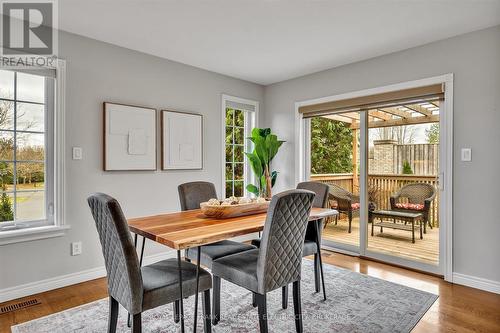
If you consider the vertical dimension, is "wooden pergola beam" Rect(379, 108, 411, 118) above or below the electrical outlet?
above

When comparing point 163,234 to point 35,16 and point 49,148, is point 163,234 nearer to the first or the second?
point 49,148

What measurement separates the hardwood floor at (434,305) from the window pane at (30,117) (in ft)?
4.95

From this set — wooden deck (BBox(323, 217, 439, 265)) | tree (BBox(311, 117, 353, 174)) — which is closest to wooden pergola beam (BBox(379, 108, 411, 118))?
tree (BBox(311, 117, 353, 174))

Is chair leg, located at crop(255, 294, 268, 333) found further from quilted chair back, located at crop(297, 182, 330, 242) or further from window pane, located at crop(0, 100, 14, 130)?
window pane, located at crop(0, 100, 14, 130)

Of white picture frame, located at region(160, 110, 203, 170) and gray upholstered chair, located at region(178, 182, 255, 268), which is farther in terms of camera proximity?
white picture frame, located at region(160, 110, 203, 170)

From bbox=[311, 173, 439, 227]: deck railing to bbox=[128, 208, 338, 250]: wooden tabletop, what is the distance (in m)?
1.61

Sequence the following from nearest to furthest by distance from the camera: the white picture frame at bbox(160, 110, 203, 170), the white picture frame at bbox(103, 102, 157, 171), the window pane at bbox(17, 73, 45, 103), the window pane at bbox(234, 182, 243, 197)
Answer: the window pane at bbox(17, 73, 45, 103)
the white picture frame at bbox(103, 102, 157, 171)
the white picture frame at bbox(160, 110, 203, 170)
the window pane at bbox(234, 182, 243, 197)

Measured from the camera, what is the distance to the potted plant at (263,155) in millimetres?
4355

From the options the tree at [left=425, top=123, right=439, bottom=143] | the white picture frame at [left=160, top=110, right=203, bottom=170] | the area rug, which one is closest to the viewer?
the area rug

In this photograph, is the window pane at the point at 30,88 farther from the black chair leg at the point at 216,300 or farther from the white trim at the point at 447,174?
the white trim at the point at 447,174

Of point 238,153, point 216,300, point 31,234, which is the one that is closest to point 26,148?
point 31,234

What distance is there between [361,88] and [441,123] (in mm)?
985

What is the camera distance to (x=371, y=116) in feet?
12.6

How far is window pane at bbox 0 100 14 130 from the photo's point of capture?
2672mm
